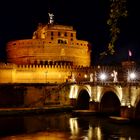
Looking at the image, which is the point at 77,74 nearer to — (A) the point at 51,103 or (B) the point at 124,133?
(A) the point at 51,103

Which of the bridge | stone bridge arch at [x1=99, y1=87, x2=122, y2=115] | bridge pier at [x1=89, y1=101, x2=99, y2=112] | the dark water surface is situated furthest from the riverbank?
stone bridge arch at [x1=99, y1=87, x2=122, y2=115]

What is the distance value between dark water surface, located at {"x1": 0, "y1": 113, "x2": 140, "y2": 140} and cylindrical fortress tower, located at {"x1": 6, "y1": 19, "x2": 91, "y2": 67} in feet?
64.8

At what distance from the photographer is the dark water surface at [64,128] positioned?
23.2 m

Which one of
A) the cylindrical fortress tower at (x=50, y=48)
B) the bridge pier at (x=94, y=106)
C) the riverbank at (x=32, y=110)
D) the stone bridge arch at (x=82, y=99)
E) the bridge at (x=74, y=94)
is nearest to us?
the riverbank at (x=32, y=110)

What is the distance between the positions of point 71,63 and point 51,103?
13.0 metres

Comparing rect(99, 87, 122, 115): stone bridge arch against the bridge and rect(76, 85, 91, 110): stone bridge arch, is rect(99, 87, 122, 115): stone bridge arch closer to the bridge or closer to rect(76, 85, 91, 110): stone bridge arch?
the bridge

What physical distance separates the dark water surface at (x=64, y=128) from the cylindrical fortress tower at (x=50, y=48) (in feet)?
64.8

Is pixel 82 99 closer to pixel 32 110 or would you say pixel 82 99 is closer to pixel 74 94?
pixel 74 94

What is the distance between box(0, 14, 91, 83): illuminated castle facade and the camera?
46.7 metres

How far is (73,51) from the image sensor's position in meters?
54.5

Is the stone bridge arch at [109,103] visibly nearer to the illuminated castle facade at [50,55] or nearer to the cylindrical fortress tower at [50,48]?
the illuminated castle facade at [50,55]

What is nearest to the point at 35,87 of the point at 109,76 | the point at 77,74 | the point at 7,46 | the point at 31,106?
the point at 31,106

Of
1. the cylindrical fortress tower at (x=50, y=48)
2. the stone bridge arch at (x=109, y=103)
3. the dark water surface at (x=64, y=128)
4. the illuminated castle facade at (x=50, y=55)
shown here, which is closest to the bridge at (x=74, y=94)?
the stone bridge arch at (x=109, y=103)

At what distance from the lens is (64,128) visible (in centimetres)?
2738
